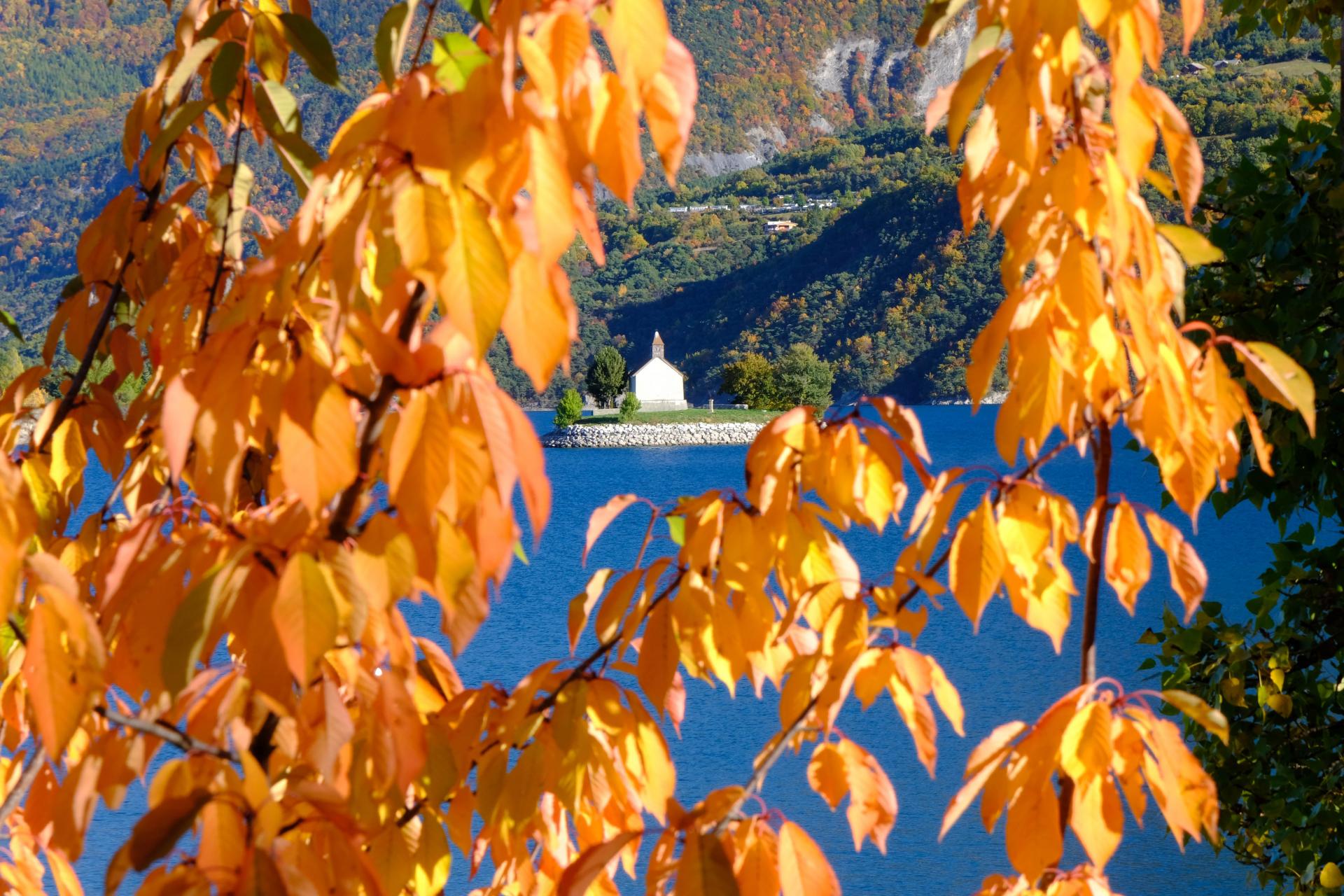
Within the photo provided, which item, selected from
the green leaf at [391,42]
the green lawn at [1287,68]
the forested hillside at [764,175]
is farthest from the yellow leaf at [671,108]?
the green lawn at [1287,68]

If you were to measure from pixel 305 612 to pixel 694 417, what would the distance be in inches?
1344

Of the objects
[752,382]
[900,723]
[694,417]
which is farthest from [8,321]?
[752,382]

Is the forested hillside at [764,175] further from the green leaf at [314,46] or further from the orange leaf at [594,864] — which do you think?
the orange leaf at [594,864]

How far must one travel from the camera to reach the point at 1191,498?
517 mm

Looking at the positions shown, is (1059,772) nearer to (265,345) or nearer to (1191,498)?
(1191,498)

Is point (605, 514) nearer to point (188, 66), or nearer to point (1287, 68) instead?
point (188, 66)

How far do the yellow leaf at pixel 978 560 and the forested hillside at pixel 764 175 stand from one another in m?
2.17

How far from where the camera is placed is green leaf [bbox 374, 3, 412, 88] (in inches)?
18.1

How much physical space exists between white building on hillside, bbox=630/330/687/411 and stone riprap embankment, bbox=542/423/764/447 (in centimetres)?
395

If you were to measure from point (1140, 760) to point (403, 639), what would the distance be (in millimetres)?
317

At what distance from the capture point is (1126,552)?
1.78 feet

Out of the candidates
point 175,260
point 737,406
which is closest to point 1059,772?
point 175,260

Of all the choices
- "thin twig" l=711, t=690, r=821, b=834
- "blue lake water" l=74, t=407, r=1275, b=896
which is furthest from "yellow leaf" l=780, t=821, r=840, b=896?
"blue lake water" l=74, t=407, r=1275, b=896

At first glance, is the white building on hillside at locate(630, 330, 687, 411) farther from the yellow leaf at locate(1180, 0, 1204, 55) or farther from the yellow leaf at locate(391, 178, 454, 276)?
the yellow leaf at locate(391, 178, 454, 276)
